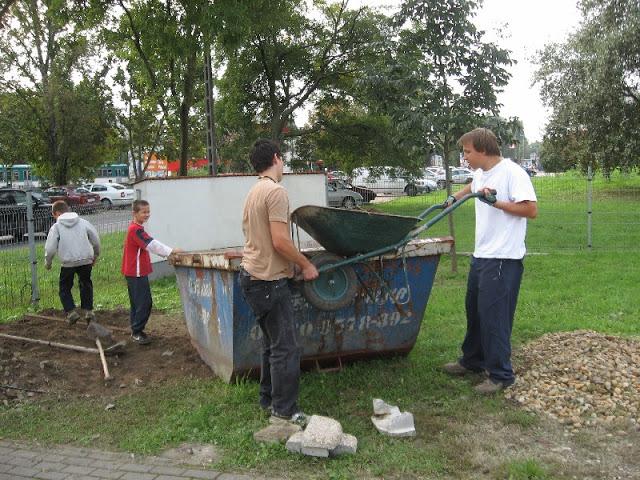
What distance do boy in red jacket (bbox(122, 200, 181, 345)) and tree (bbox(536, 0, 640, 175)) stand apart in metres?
18.0

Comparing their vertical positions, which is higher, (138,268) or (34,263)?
(138,268)

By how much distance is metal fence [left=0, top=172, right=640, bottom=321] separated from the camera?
9.77 m

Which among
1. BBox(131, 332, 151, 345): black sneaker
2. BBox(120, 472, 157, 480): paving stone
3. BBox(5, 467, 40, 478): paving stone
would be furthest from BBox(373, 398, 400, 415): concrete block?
BBox(131, 332, 151, 345): black sneaker

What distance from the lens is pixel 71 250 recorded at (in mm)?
7586

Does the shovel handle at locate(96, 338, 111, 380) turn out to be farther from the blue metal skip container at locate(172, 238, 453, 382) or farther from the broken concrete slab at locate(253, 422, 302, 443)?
the broken concrete slab at locate(253, 422, 302, 443)

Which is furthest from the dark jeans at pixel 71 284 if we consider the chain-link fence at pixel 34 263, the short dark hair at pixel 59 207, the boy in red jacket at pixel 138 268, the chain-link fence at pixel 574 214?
the chain-link fence at pixel 574 214

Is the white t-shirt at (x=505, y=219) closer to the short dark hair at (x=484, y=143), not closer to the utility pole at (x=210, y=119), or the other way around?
the short dark hair at (x=484, y=143)

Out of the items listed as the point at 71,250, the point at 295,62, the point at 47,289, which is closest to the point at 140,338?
the point at 71,250

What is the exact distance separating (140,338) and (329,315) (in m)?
2.51

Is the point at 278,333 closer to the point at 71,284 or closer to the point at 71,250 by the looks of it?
the point at 71,250

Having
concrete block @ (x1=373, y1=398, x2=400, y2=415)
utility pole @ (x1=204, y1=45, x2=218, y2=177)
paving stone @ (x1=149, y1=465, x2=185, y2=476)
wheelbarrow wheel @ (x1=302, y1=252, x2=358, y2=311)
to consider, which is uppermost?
utility pole @ (x1=204, y1=45, x2=218, y2=177)

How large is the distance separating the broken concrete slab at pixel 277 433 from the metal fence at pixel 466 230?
5549 millimetres

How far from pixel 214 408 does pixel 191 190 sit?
563cm

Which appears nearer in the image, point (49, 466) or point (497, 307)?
point (49, 466)
